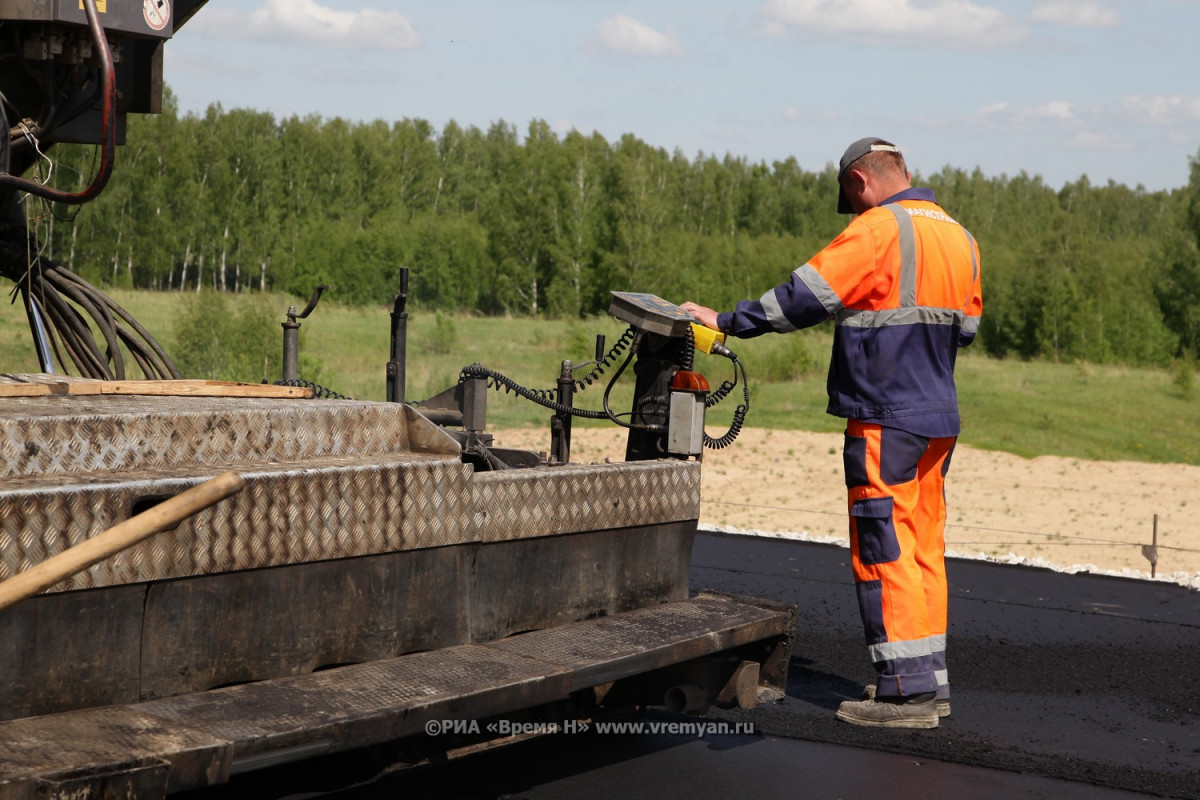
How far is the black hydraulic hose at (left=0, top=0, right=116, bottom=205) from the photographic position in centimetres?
Result: 368

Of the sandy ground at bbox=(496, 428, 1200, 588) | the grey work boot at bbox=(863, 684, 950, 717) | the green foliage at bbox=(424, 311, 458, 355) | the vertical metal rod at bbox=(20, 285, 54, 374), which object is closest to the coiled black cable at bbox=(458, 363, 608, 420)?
the grey work boot at bbox=(863, 684, 950, 717)

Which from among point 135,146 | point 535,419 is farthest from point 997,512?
point 135,146

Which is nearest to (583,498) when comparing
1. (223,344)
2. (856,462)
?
(856,462)

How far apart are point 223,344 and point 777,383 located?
45.7 ft

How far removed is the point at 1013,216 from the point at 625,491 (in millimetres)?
106196

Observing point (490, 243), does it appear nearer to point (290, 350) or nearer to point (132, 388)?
point (290, 350)

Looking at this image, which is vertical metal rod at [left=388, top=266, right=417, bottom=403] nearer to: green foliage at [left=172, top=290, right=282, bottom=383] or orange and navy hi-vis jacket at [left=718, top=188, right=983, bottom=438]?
orange and navy hi-vis jacket at [left=718, top=188, right=983, bottom=438]

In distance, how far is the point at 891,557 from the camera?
15.5ft

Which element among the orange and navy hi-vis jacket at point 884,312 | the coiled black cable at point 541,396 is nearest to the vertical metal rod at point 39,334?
the coiled black cable at point 541,396

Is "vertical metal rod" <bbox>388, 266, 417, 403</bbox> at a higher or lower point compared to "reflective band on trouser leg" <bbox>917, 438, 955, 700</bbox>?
higher

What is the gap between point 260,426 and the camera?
3.48 meters

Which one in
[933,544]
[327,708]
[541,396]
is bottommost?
[327,708]

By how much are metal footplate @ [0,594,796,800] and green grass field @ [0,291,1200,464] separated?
16369mm

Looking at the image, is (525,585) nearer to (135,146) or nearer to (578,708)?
(578,708)
